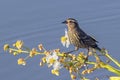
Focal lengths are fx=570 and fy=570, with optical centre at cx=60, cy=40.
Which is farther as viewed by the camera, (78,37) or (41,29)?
(41,29)

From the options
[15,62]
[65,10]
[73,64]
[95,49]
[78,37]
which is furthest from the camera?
[65,10]

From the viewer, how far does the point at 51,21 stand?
25.6 ft

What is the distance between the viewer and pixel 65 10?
7.97m

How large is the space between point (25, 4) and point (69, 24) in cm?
360

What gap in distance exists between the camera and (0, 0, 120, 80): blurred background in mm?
7246

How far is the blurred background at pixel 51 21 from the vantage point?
725 cm

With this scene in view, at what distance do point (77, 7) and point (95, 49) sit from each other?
4268 mm

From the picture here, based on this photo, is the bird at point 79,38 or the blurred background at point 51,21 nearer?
the bird at point 79,38

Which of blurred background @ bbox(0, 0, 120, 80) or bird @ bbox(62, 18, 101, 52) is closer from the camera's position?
bird @ bbox(62, 18, 101, 52)

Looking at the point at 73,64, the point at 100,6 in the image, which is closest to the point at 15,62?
the point at 100,6

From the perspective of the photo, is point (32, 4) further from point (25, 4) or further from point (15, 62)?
point (15, 62)

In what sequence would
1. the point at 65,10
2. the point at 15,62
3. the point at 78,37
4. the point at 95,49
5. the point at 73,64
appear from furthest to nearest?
the point at 65,10 < the point at 15,62 < the point at 78,37 < the point at 95,49 < the point at 73,64

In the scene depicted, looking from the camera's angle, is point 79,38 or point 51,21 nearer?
point 79,38

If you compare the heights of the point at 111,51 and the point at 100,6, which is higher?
the point at 100,6
